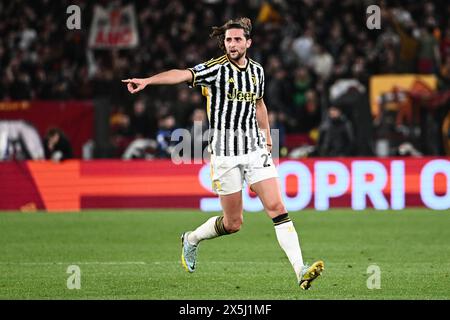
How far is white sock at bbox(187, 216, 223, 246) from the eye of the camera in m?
10.6

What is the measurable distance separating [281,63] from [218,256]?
11.3m

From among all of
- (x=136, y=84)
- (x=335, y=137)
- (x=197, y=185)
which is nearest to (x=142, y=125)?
(x=197, y=185)

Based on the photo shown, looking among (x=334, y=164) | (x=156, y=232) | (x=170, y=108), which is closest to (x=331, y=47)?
(x=170, y=108)

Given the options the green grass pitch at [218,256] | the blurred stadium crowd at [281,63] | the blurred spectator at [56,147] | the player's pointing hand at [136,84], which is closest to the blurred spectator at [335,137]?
the blurred stadium crowd at [281,63]

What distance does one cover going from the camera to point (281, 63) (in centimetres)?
2359

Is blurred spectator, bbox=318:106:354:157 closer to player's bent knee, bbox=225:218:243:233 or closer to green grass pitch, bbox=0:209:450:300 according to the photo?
green grass pitch, bbox=0:209:450:300

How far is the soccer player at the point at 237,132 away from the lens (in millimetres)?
9906

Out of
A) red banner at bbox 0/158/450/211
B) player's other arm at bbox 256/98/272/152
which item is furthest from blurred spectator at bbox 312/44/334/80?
player's other arm at bbox 256/98/272/152

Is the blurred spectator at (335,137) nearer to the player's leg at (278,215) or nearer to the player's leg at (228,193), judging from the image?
the player's leg at (228,193)

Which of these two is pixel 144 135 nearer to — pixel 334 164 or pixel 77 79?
pixel 77 79

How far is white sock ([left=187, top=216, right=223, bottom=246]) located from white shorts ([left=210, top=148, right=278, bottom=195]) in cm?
46

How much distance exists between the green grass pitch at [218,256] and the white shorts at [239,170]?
920mm

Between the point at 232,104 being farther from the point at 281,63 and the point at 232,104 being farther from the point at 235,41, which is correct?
the point at 281,63

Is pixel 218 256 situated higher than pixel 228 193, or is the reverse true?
pixel 228 193
